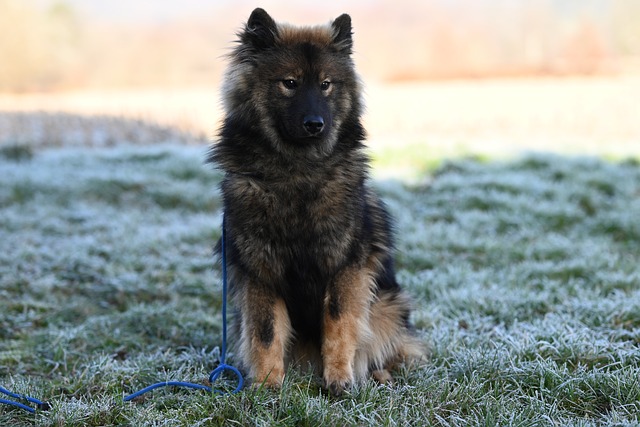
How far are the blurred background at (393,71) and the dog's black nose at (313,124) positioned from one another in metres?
0.54

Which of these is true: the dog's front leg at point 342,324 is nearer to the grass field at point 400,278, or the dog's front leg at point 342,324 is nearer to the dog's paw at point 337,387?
the dog's paw at point 337,387

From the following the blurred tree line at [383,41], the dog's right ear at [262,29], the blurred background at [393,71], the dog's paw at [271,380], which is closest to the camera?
the dog's paw at [271,380]

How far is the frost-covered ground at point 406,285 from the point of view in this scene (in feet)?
9.76

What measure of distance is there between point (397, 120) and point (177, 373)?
529 inches

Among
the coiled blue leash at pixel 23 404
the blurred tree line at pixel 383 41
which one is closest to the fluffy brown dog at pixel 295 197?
the coiled blue leash at pixel 23 404

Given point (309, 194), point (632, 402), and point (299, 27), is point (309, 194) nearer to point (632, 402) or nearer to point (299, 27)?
point (299, 27)

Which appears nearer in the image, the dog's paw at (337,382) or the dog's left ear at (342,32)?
the dog's paw at (337,382)

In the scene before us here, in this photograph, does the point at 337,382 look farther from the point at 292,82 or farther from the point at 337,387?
the point at 292,82

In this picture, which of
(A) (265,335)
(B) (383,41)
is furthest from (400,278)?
(B) (383,41)

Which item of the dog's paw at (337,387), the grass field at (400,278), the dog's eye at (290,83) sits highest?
the dog's eye at (290,83)

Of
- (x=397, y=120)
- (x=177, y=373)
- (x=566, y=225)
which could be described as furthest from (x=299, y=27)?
(x=397, y=120)

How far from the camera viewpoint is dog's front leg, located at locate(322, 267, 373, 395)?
3193 mm

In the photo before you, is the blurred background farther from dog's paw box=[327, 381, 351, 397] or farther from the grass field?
dog's paw box=[327, 381, 351, 397]

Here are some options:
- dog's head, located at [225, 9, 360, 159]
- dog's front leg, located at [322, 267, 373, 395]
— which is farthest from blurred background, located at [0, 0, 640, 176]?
dog's front leg, located at [322, 267, 373, 395]
